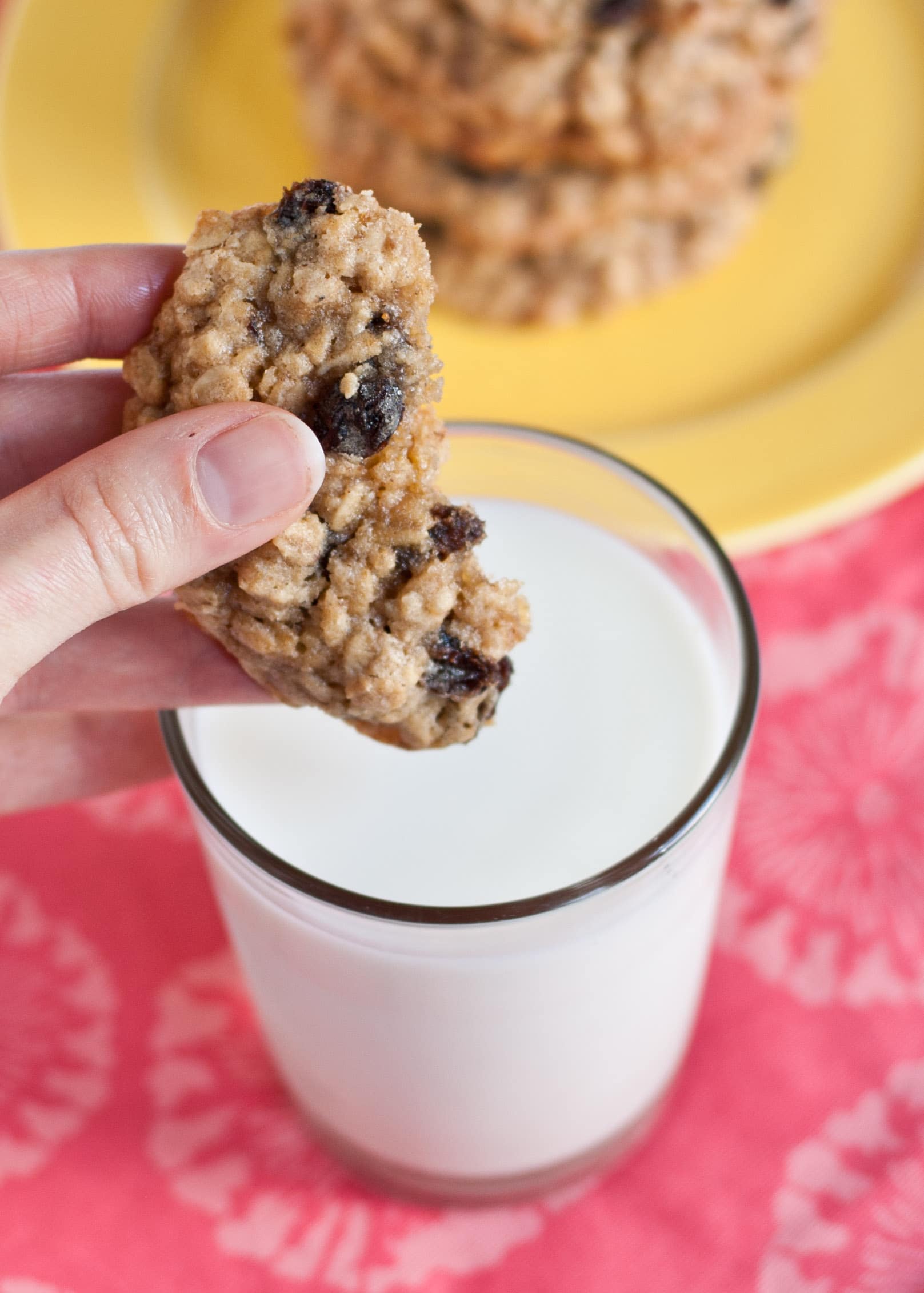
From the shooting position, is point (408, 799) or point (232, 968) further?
point (232, 968)

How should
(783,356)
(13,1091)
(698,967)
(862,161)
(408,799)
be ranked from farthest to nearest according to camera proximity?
(862,161)
(783,356)
(13,1091)
(698,967)
(408,799)

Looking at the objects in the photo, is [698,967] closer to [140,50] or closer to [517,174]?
[517,174]

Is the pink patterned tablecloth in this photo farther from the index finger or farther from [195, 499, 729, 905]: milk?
the index finger

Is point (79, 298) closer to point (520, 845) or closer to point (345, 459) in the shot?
point (345, 459)

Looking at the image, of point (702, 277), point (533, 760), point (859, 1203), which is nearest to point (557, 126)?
point (702, 277)

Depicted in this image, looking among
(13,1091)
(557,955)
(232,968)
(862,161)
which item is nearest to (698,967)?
(557,955)

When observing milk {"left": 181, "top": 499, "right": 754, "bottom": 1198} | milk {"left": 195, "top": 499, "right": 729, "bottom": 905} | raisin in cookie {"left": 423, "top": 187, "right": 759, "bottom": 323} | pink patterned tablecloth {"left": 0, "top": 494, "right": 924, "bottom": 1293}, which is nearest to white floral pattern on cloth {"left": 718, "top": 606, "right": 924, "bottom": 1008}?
pink patterned tablecloth {"left": 0, "top": 494, "right": 924, "bottom": 1293}
